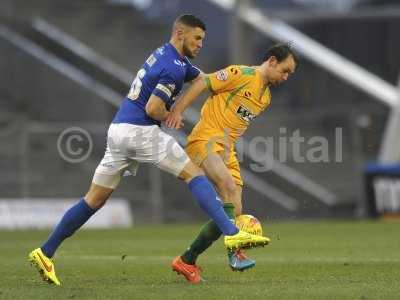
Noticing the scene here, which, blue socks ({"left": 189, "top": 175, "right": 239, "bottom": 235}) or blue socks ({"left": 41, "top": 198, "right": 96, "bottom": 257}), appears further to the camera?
blue socks ({"left": 41, "top": 198, "right": 96, "bottom": 257})

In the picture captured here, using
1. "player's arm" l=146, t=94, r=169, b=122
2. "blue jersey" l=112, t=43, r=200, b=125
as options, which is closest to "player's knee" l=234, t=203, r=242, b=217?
"blue jersey" l=112, t=43, r=200, b=125

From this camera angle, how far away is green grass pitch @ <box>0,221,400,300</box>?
8523 millimetres

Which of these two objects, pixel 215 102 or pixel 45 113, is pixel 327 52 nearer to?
pixel 45 113

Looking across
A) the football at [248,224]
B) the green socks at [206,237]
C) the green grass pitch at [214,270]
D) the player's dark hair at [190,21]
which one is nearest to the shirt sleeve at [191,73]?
the player's dark hair at [190,21]

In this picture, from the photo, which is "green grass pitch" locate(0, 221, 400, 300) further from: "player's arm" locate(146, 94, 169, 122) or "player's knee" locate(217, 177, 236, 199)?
"player's arm" locate(146, 94, 169, 122)

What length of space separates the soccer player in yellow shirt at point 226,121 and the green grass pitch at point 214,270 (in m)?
0.40

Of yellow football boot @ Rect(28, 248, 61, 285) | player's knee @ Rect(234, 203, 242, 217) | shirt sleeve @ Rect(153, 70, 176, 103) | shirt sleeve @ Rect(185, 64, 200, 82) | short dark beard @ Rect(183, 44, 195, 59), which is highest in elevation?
short dark beard @ Rect(183, 44, 195, 59)

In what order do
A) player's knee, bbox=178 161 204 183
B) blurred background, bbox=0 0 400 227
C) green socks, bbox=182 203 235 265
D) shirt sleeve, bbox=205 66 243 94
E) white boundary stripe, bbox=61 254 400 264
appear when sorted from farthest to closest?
blurred background, bbox=0 0 400 227 < white boundary stripe, bbox=61 254 400 264 < shirt sleeve, bbox=205 66 243 94 < green socks, bbox=182 203 235 265 < player's knee, bbox=178 161 204 183

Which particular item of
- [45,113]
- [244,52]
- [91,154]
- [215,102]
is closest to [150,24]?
[244,52]

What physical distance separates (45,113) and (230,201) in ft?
57.8

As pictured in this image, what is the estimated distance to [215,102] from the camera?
10.1m

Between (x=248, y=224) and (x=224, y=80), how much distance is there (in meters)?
1.26

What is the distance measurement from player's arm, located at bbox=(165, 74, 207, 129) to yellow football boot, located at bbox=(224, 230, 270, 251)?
101cm

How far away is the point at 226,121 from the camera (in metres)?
10.0
